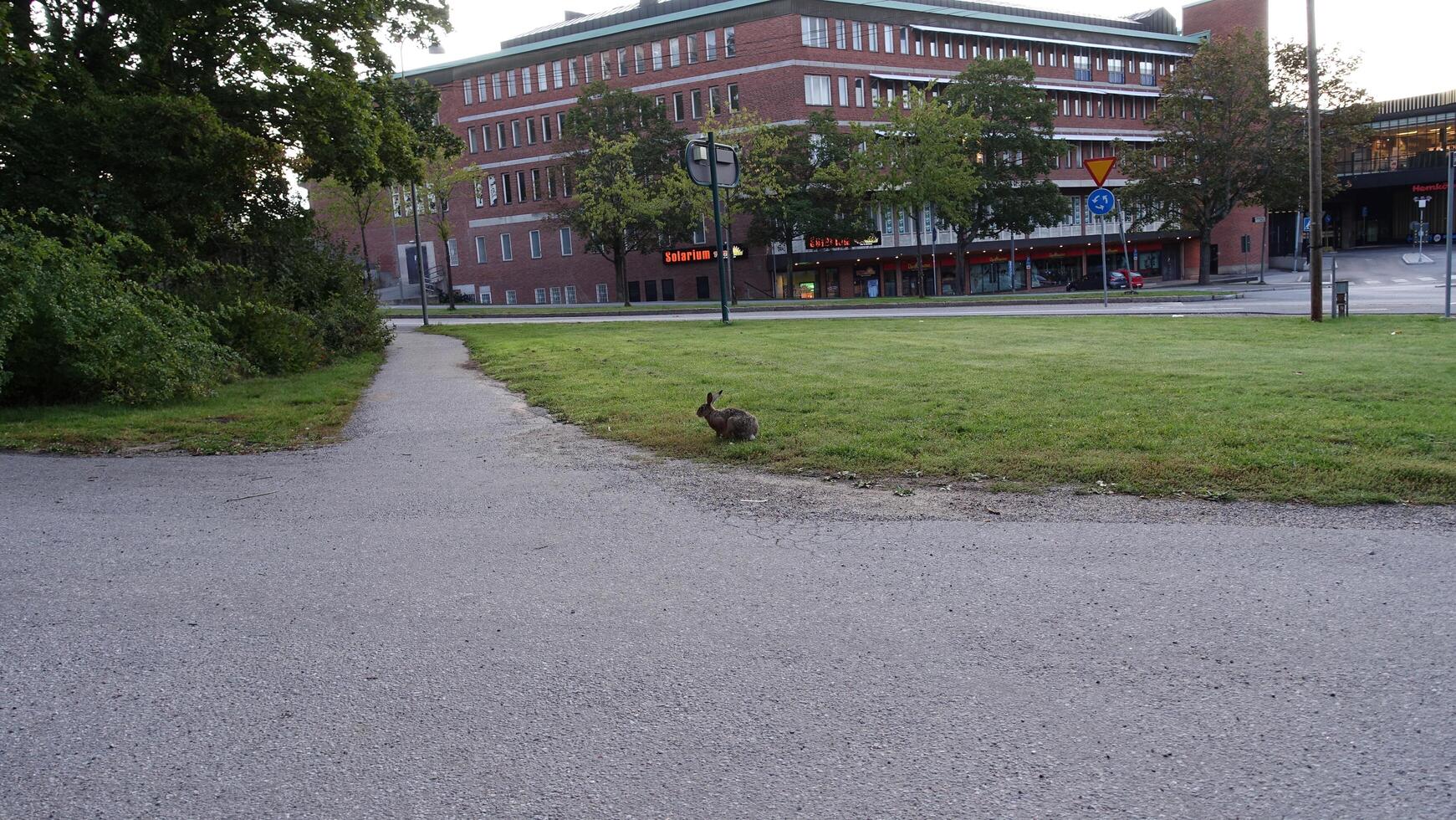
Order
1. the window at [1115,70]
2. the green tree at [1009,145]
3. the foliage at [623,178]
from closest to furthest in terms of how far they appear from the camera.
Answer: the foliage at [623,178]
the green tree at [1009,145]
the window at [1115,70]

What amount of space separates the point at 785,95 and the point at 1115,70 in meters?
30.8

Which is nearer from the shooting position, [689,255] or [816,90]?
[816,90]

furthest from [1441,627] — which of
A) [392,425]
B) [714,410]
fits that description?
[392,425]

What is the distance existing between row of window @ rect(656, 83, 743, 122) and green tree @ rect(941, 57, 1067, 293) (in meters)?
13.4

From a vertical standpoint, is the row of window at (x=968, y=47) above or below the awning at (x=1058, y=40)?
below

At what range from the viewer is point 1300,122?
176ft

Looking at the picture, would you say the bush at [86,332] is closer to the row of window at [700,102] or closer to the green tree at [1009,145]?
the green tree at [1009,145]

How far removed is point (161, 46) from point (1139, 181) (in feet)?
170

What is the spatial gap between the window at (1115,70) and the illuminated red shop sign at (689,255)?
34.7 metres

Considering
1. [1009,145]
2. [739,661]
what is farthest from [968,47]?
[739,661]

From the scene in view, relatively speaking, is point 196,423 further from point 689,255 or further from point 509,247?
point 509,247

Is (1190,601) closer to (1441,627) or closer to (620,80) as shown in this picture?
(1441,627)

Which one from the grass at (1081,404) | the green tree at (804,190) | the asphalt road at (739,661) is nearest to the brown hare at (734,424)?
the grass at (1081,404)

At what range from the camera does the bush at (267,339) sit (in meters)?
18.3
